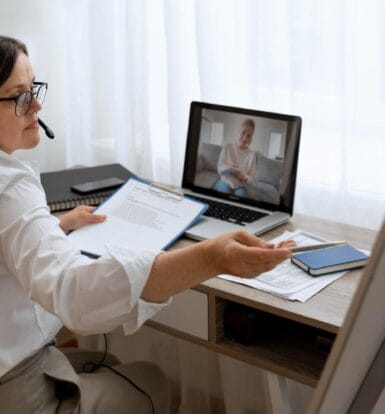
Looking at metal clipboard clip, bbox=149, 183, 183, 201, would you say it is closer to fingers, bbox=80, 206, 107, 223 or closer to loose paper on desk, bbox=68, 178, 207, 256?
loose paper on desk, bbox=68, 178, 207, 256

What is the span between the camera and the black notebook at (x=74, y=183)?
1.77 metres

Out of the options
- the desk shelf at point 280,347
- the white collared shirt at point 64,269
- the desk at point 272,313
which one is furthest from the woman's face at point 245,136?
the white collared shirt at point 64,269

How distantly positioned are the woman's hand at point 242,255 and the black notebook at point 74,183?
87cm

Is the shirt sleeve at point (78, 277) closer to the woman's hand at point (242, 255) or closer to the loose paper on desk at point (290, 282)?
the woman's hand at point (242, 255)

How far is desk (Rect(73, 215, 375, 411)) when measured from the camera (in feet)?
4.07

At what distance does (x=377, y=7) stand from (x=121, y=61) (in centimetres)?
88

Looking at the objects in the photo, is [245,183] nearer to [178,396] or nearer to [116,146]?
[116,146]

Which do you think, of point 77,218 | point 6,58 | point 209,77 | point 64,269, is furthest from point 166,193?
point 64,269

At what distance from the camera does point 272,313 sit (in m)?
1.27

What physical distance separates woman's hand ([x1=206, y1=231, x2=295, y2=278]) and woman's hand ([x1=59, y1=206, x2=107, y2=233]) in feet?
2.26

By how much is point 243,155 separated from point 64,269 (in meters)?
0.80

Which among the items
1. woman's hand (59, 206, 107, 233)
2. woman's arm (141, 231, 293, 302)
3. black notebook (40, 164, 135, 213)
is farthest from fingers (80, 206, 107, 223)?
woman's arm (141, 231, 293, 302)

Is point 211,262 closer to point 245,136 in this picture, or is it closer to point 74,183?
point 245,136

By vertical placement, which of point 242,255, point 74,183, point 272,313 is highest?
point 242,255
